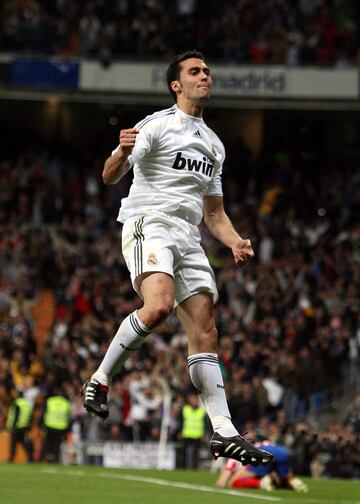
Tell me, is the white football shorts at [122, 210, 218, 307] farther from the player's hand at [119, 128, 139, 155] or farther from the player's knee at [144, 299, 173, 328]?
the player's hand at [119, 128, 139, 155]

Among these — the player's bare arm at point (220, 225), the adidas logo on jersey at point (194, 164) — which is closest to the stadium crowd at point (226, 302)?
the player's bare arm at point (220, 225)

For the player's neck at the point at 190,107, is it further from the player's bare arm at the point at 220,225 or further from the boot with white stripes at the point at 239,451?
the boot with white stripes at the point at 239,451

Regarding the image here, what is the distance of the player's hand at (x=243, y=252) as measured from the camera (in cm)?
799

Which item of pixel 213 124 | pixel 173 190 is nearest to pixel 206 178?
pixel 173 190

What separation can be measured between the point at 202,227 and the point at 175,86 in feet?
64.5

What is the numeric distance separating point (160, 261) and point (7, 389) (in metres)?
15.3

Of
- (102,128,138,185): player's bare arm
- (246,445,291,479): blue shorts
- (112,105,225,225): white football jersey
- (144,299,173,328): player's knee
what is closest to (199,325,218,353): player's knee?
(144,299,173,328): player's knee

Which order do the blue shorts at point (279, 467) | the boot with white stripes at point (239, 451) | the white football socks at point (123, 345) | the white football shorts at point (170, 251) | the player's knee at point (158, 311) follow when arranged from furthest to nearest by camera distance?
the blue shorts at point (279, 467) < the white football shorts at point (170, 251) < the white football socks at point (123, 345) < the player's knee at point (158, 311) < the boot with white stripes at point (239, 451)

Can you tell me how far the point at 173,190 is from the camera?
8.09 m

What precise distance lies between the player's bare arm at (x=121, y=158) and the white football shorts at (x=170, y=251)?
448mm

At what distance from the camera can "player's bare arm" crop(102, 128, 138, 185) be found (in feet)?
24.8

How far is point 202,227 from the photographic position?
27.9 m

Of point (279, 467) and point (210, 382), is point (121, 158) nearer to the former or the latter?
point (210, 382)

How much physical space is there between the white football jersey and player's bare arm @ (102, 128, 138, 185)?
0.32 metres
